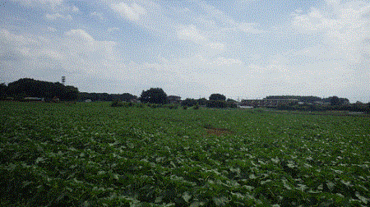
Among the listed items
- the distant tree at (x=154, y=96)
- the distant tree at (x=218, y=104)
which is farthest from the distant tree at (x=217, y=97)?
the distant tree at (x=154, y=96)

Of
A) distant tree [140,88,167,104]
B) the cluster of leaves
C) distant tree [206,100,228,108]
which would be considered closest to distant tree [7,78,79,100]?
distant tree [140,88,167,104]

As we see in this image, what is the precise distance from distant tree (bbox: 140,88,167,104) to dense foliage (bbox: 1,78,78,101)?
3501cm

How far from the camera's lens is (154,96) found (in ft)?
335

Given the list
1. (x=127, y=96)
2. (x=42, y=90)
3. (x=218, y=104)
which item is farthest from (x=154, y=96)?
(x=42, y=90)

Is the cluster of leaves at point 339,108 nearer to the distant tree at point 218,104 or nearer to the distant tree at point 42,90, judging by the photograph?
the distant tree at point 218,104

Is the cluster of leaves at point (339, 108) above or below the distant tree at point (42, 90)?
below

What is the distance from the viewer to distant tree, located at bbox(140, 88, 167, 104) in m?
102

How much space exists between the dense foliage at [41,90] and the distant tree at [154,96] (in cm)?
3501

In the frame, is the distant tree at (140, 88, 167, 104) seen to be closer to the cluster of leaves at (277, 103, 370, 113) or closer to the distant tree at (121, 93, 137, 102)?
the distant tree at (121, 93, 137, 102)

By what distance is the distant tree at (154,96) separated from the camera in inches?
4030

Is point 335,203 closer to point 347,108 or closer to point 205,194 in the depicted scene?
point 205,194

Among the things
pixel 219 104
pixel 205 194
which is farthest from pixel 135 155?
pixel 219 104

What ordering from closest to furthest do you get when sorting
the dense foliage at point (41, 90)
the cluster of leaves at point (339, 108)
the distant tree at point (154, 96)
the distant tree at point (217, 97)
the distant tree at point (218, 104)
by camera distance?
the cluster of leaves at point (339, 108) < the dense foliage at point (41, 90) < the distant tree at point (218, 104) < the distant tree at point (154, 96) < the distant tree at point (217, 97)

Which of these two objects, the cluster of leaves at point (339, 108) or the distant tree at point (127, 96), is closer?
the cluster of leaves at point (339, 108)
